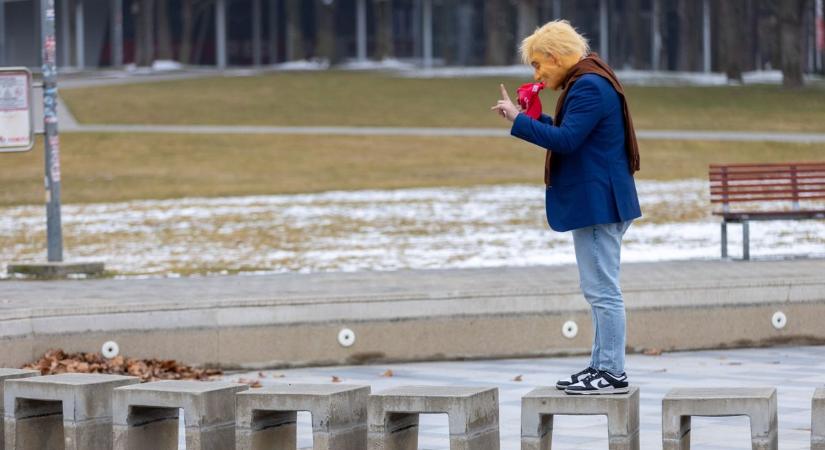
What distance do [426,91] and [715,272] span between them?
1370 inches

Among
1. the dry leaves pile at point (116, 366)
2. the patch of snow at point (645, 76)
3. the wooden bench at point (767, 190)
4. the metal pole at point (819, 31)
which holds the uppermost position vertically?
the metal pole at point (819, 31)

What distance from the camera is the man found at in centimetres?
645

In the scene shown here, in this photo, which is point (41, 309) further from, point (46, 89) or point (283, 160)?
point (283, 160)

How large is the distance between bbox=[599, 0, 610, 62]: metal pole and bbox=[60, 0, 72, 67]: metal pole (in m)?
23.1

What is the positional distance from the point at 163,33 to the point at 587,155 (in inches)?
2503

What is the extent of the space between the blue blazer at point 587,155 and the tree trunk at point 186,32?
6330cm

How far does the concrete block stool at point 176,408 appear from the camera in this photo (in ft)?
22.2

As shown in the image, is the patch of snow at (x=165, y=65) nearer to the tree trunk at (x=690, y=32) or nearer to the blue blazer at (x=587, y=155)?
the tree trunk at (x=690, y=32)

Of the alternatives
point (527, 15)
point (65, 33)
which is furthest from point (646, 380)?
point (65, 33)

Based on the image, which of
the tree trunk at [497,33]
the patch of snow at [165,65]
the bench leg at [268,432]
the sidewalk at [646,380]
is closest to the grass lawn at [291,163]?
the sidewalk at [646,380]

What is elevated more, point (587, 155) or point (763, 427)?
point (587, 155)

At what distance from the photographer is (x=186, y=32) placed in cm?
6950

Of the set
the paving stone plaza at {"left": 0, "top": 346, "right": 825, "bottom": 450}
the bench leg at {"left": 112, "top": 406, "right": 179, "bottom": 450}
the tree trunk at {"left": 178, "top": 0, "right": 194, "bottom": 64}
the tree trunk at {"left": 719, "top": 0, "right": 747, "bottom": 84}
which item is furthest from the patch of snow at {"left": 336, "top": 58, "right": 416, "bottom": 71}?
the bench leg at {"left": 112, "top": 406, "right": 179, "bottom": 450}

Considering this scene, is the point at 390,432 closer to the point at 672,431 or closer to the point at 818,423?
the point at 672,431
